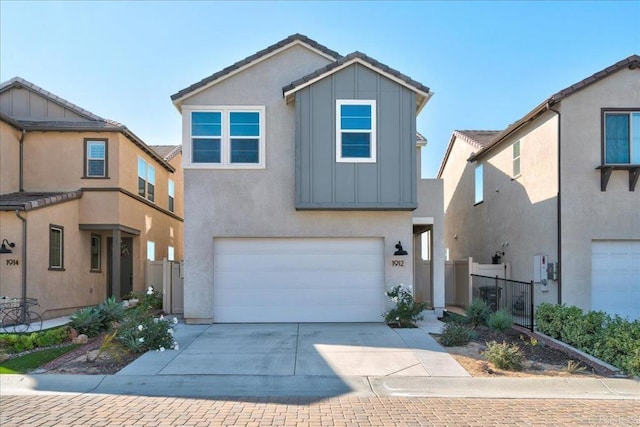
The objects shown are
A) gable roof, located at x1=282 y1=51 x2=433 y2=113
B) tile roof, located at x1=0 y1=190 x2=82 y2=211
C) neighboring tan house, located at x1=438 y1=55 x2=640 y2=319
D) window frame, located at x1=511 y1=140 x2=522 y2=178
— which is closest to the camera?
gable roof, located at x1=282 y1=51 x2=433 y2=113

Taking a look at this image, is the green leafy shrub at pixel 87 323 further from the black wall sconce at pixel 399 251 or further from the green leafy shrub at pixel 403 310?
the black wall sconce at pixel 399 251

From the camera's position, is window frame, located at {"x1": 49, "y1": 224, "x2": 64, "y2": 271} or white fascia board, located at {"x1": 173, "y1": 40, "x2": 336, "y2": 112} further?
window frame, located at {"x1": 49, "y1": 224, "x2": 64, "y2": 271}

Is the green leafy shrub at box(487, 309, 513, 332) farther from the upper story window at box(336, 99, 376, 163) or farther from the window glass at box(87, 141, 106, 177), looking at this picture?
the window glass at box(87, 141, 106, 177)

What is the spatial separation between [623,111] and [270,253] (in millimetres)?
10359

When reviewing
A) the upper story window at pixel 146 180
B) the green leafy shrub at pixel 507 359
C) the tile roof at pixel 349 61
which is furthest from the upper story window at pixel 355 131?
the upper story window at pixel 146 180

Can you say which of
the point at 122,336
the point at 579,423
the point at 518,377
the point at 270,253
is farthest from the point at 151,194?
the point at 579,423

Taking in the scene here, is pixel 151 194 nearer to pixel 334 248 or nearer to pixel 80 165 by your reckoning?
pixel 80 165

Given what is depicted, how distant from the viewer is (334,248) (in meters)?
13.5

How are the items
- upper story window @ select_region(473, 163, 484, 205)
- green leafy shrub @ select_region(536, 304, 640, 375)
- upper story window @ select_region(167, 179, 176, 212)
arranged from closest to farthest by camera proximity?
green leafy shrub @ select_region(536, 304, 640, 375) < upper story window @ select_region(473, 163, 484, 205) < upper story window @ select_region(167, 179, 176, 212)

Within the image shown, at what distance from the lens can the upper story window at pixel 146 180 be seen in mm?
18906

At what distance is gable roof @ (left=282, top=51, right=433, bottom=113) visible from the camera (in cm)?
1278

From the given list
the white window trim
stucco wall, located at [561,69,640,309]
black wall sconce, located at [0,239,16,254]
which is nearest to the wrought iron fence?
stucco wall, located at [561,69,640,309]

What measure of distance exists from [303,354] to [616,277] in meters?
9.18

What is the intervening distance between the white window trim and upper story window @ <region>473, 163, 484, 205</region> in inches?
394
